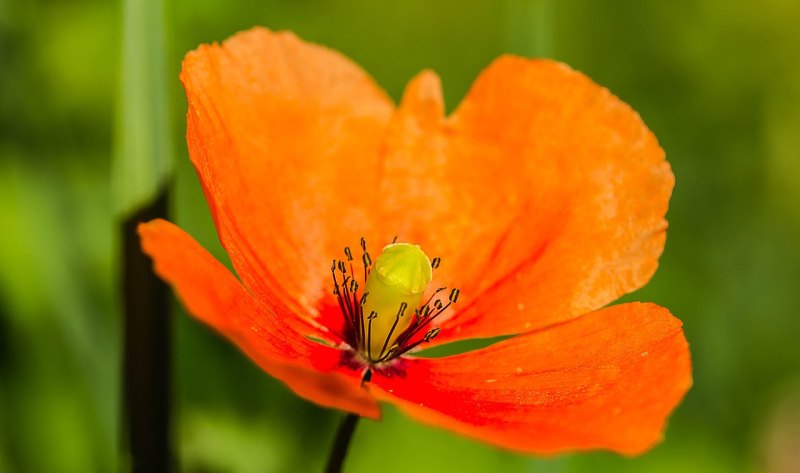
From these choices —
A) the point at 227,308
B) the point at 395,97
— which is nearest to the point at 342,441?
the point at 227,308

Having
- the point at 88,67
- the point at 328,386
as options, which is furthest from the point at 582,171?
the point at 88,67

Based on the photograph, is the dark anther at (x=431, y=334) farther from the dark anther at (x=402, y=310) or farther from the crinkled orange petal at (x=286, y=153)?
the crinkled orange petal at (x=286, y=153)

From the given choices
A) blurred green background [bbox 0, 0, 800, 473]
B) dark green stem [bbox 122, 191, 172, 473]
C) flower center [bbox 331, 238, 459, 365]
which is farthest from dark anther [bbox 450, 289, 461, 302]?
dark green stem [bbox 122, 191, 172, 473]

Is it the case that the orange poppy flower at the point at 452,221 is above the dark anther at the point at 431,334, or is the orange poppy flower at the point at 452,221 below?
above

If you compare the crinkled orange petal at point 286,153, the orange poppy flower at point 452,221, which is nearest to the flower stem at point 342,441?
the orange poppy flower at point 452,221

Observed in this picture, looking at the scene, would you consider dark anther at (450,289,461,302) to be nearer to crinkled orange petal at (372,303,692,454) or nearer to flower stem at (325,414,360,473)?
crinkled orange petal at (372,303,692,454)
